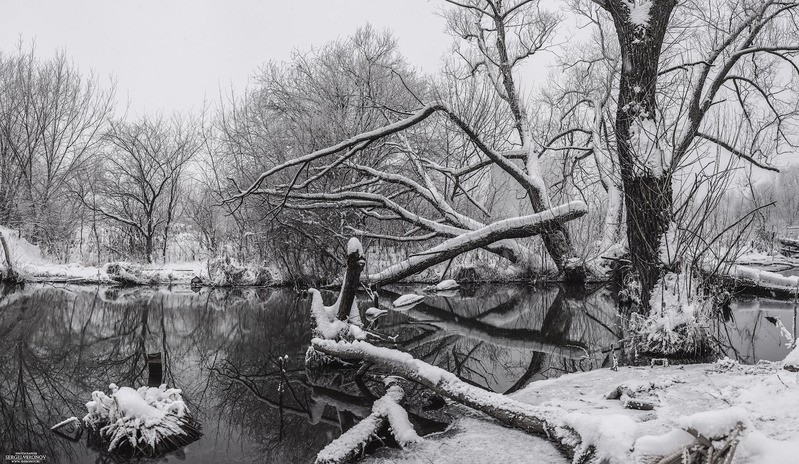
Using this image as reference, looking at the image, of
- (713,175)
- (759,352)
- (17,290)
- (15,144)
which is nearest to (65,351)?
(17,290)

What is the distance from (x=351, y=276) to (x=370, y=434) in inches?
99.2

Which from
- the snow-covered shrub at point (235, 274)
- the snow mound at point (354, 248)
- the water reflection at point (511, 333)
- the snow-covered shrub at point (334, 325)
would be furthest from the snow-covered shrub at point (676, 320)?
the snow-covered shrub at point (235, 274)

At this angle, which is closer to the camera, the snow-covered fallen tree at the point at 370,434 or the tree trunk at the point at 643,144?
the snow-covered fallen tree at the point at 370,434

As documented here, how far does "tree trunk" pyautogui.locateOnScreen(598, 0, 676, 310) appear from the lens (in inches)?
253

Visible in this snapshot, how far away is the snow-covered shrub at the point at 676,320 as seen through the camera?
5.79 metres

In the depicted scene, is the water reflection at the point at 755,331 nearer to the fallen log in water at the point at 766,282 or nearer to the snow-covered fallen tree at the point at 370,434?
the fallen log in water at the point at 766,282

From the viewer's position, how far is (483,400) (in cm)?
380

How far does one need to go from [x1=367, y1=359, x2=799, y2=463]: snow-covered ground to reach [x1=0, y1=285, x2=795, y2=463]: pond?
68 centimetres

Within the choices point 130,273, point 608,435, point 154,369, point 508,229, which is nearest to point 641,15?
point 508,229

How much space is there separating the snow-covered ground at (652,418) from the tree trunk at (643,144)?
2024 mm

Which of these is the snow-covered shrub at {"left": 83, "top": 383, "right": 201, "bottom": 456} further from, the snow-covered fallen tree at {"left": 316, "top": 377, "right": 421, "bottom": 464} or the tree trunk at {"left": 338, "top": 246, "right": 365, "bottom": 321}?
the tree trunk at {"left": 338, "top": 246, "right": 365, "bottom": 321}

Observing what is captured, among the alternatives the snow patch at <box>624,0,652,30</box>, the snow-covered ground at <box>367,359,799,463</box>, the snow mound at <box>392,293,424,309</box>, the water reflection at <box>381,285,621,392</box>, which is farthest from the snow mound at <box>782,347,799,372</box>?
the snow mound at <box>392,293,424,309</box>

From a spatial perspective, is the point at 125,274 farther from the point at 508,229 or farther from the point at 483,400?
the point at 483,400

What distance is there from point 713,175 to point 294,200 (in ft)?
33.4
